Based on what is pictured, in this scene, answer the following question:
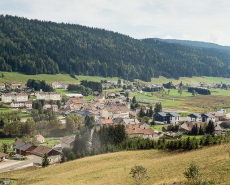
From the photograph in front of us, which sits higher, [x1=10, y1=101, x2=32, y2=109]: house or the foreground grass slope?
the foreground grass slope

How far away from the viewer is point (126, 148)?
49.6 m

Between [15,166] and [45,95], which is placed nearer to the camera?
[15,166]

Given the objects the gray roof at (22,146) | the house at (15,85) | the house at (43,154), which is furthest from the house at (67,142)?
the house at (15,85)

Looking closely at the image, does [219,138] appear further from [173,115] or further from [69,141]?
[173,115]

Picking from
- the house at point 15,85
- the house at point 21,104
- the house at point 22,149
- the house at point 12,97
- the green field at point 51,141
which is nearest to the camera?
the house at point 22,149

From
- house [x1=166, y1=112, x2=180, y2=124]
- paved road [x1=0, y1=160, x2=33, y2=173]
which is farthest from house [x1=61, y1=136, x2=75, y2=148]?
house [x1=166, y1=112, x2=180, y2=124]

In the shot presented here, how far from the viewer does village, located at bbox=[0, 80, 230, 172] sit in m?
60.4

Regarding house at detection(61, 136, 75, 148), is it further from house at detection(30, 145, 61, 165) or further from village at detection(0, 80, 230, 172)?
house at detection(30, 145, 61, 165)

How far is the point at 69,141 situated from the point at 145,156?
2833cm

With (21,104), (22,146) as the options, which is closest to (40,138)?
(22,146)

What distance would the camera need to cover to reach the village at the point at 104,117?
6039 cm

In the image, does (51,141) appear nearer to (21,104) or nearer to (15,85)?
(21,104)

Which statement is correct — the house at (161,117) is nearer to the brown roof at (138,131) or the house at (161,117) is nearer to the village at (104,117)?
the village at (104,117)

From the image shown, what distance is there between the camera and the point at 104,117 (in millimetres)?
101438
